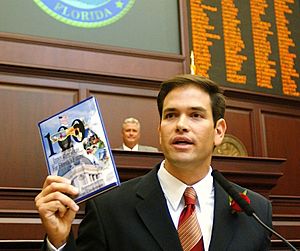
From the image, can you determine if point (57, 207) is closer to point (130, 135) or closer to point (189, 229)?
point (189, 229)

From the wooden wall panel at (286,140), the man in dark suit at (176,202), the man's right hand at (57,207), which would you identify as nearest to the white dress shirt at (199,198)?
the man in dark suit at (176,202)

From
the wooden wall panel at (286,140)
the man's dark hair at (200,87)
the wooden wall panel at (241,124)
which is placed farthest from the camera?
the wooden wall panel at (286,140)

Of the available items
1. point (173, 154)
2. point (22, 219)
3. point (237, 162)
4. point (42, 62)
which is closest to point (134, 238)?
point (173, 154)

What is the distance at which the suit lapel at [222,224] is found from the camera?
1.79 meters

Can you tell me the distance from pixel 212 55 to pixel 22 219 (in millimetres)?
3621

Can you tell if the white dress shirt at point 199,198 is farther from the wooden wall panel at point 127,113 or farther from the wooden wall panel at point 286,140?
the wooden wall panel at point 286,140

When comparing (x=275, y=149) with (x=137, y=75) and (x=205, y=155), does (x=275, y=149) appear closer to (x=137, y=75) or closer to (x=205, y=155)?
(x=137, y=75)

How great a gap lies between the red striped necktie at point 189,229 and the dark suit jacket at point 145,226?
0.03 meters

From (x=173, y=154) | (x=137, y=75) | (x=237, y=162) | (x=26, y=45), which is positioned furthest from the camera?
(x=137, y=75)

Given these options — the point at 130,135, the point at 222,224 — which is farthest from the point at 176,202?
the point at 130,135

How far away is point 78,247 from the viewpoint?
1811 mm

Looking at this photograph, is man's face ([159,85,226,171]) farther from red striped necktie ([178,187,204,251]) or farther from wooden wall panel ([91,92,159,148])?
wooden wall panel ([91,92,159,148])

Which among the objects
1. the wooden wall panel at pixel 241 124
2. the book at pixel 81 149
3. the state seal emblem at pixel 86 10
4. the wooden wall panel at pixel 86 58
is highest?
the state seal emblem at pixel 86 10

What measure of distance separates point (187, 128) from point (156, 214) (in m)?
0.33
